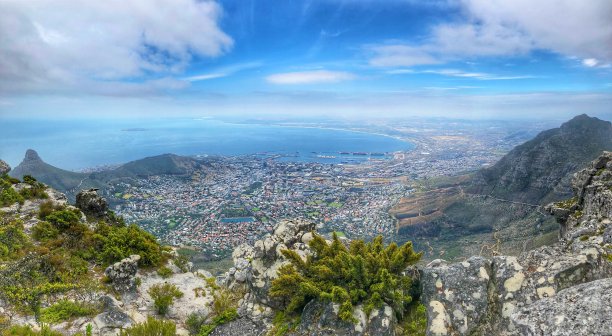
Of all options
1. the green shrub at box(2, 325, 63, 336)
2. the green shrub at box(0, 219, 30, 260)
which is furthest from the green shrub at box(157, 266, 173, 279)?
the green shrub at box(2, 325, 63, 336)

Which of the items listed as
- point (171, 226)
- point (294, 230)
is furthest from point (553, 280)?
point (171, 226)

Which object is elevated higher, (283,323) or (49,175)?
(283,323)

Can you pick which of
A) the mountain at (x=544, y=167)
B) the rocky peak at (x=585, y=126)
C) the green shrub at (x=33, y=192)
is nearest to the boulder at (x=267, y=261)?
the green shrub at (x=33, y=192)

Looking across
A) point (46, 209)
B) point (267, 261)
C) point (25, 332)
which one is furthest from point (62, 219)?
point (267, 261)

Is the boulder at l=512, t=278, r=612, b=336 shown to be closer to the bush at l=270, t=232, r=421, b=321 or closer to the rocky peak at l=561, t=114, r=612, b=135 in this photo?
the bush at l=270, t=232, r=421, b=321

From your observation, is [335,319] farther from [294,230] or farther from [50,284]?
[50,284]

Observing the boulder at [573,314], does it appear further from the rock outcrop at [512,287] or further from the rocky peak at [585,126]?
the rocky peak at [585,126]

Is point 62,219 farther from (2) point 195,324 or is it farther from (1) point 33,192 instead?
(2) point 195,324
